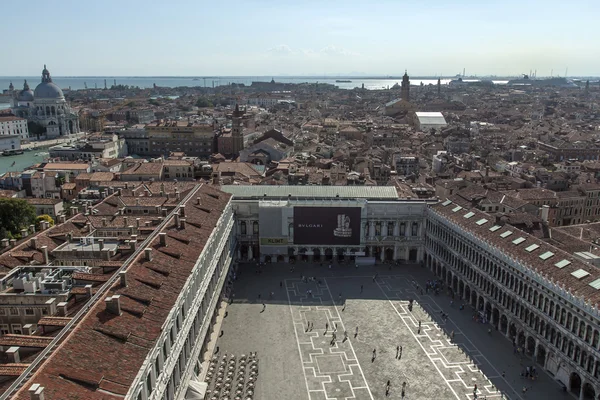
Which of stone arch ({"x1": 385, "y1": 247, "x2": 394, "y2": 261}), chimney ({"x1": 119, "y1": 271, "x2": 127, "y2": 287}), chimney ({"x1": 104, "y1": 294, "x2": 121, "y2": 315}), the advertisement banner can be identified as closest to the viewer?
chimney ({"x1": 104, "y1": 294, "x2": 121, "y2": 315})

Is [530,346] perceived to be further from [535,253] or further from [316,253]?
[316,253]

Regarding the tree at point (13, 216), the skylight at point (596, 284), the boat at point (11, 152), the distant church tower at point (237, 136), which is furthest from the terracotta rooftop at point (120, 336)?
the boat at point (11, 152)

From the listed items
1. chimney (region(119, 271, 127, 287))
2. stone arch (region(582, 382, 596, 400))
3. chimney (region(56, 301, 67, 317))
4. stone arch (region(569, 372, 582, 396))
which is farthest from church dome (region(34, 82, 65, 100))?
stone arch (region(582, 382, 596, 400))

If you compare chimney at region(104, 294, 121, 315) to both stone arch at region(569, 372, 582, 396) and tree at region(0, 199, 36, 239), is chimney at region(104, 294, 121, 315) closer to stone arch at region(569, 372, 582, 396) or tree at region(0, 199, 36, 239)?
stone arch at region(569, 372, 582, 396)

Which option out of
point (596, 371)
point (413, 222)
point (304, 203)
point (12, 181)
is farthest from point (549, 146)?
point (12, 181)

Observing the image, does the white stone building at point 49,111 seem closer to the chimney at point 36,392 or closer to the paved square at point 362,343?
the paved square at point 362,343

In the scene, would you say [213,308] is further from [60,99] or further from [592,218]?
[60,99]
